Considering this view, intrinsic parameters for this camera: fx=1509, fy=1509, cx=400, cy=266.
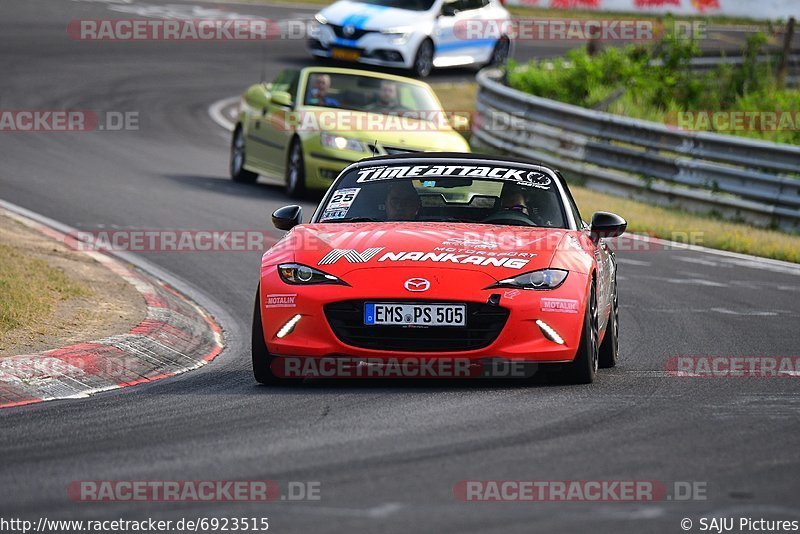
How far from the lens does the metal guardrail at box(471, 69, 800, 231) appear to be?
18.0m

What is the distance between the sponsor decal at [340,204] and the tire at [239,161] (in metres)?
9.93

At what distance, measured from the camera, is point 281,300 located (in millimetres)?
8086

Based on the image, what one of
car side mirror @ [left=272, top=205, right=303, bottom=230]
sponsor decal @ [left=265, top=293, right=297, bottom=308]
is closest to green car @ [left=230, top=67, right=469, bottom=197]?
car side mirror @ [left=272, top=205, right=303, bottom=230]

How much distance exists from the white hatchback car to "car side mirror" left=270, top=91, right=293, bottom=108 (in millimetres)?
10206

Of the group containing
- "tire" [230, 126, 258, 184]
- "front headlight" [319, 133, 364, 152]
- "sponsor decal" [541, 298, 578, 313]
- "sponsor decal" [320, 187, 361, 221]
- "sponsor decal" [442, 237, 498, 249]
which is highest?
"sponsor decal" [442, 237, 498, 249]

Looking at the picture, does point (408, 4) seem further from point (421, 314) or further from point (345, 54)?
point (421, 314)

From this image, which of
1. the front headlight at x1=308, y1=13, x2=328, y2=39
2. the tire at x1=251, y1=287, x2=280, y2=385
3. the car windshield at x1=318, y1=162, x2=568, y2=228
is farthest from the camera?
the front headlight at x1=308, y1=13, x2=328, y2=39

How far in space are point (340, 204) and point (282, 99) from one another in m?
8.88

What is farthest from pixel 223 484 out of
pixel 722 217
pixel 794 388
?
pixel 722 217

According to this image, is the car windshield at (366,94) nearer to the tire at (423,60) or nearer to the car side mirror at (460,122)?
the car side mirror at (460,122)

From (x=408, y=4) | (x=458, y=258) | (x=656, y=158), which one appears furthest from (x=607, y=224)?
(x=408, y=4)

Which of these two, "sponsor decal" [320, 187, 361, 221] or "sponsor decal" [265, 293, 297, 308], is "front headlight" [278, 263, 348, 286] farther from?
"sponsor decal" [320, 187, 361, 221]

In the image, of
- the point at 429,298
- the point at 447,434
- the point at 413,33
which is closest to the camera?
the point at 447,434

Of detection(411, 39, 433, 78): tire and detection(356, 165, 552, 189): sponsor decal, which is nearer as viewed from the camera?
detection(356, 165, 552, 189): sponsor decal
